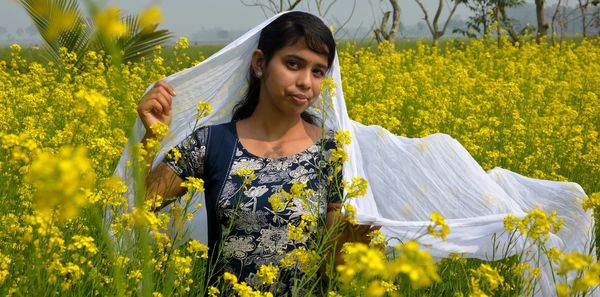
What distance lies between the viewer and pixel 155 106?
212 cm

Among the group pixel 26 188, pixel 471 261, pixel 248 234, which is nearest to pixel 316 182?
pixel 248 234

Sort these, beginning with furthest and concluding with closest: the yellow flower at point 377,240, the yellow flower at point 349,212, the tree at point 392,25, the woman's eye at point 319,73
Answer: the tree at point 392,25
the woman's eye at point 319,73
the yellow flower at point 377,240
the yellow flower at point 349,212

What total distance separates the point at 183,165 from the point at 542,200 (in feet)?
4.33

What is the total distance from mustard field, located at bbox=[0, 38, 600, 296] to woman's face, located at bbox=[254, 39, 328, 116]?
0.41 meters

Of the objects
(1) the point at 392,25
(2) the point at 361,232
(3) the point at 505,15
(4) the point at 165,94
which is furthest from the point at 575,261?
(3) the point at 505,15

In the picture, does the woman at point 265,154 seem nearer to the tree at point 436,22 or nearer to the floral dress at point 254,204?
the floral dress at point 254,204

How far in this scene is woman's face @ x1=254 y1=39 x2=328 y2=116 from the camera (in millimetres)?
2133

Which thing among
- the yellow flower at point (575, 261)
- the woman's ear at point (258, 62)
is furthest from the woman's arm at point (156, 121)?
the yellow flower at point (575, 261)

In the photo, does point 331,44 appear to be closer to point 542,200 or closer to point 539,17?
point 542,200

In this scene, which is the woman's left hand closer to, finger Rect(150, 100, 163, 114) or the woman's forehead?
the woman's forehead

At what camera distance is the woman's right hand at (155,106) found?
6.84 feet

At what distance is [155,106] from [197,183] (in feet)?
1.46

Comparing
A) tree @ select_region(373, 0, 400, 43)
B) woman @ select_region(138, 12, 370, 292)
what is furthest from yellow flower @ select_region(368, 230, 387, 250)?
tree @ select_region(373, 0, 400, 43)

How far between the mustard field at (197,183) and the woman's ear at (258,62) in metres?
0.49
